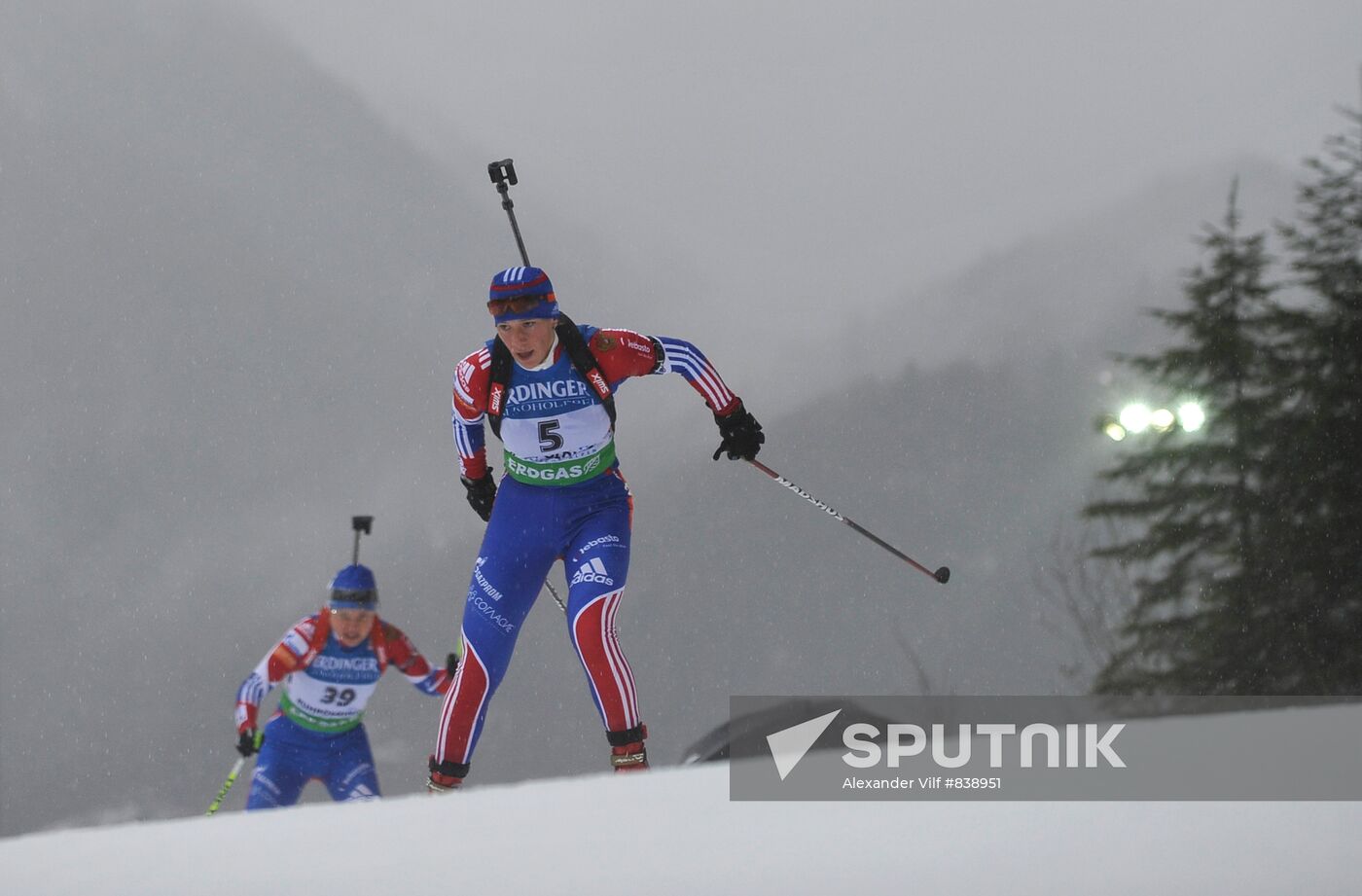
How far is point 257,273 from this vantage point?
6994 centimetres

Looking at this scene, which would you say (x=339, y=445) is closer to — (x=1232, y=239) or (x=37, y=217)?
(x=37, y=217)

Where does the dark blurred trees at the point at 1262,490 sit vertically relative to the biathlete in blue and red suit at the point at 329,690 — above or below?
above

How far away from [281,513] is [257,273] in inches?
603

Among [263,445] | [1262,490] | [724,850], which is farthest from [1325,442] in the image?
[263,445]

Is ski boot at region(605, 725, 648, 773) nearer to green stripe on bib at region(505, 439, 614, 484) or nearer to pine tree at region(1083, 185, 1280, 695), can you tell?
green stripe on bib at region(505, 439, 614, 484)

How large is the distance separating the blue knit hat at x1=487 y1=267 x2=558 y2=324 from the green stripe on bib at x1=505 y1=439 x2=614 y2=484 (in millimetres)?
514

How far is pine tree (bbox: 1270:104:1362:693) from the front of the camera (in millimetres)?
13992

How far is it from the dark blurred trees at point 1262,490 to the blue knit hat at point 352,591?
36.5ft

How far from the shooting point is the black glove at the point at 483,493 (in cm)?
438

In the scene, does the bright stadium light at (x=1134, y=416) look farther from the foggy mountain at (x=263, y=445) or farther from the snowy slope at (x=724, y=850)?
the foggy mountain at (x=263, y=445)

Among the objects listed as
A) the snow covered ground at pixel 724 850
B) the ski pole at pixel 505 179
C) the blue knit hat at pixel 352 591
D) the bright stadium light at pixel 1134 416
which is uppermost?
the bright stadium light at pixel 1134 416

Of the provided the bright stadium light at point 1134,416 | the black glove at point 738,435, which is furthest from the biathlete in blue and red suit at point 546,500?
the bright stadium light at point 1134,416
